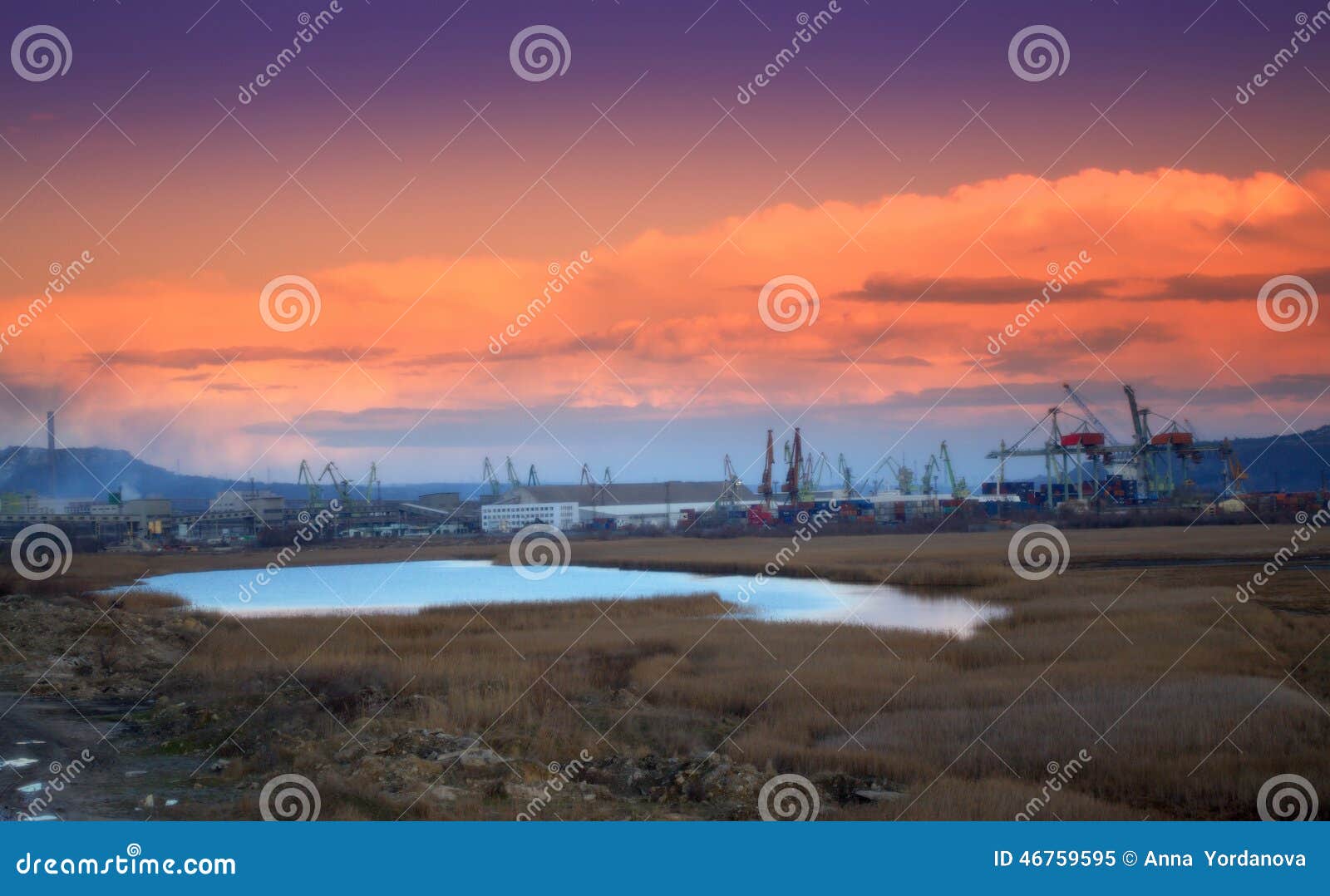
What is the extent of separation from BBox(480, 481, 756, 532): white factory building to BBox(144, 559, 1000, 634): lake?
40.1m

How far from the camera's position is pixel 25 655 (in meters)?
19.4

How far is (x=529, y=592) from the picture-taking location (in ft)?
117

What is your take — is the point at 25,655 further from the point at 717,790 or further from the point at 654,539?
the point at 654,539

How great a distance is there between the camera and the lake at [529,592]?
2723 centimetres

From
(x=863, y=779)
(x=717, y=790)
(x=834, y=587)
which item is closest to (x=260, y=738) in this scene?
(x=717, y=790)

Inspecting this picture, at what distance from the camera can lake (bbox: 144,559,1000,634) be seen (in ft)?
89.4

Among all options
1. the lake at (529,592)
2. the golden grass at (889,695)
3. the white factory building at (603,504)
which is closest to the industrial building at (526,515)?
the white factory building at (603,504)

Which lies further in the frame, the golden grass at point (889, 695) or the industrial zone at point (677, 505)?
the industrial zone at point (677, 505)

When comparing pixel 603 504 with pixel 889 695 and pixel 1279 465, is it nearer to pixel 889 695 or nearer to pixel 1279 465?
pixel 1279 465

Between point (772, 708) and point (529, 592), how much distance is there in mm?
21550

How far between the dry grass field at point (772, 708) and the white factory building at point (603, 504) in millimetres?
65737

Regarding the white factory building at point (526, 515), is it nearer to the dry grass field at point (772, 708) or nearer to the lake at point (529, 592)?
the lake at point (529, 592)

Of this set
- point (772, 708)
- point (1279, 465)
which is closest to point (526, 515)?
point (1279, 465)

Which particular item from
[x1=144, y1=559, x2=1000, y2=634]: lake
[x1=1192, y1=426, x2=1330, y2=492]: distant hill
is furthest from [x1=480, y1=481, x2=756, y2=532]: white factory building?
[x1=1192, y1=426, x2=1330, y2=492]: distant hill
